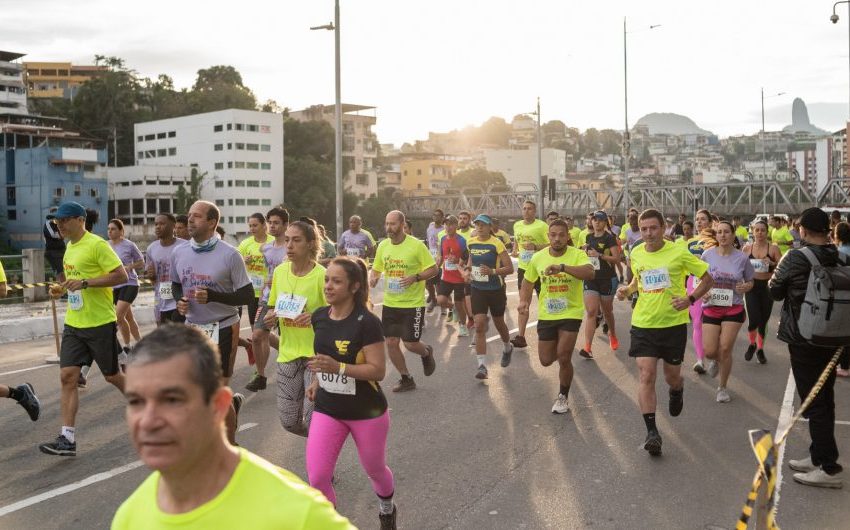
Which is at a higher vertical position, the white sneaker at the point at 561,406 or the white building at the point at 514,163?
the white building at the point at 514,163

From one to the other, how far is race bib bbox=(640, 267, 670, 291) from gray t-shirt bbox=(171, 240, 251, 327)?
3.37 meters

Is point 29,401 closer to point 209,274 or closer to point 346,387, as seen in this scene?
point 209,274

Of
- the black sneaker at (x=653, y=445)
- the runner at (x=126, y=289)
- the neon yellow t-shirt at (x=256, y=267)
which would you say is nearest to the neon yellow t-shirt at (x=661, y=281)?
the black sneaker at (x=653, y=445)

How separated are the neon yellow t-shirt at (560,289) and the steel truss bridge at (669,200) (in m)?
38.3

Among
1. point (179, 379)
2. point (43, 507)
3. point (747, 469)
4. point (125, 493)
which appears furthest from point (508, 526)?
point (179, 379)

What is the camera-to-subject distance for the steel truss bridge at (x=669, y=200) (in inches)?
2200

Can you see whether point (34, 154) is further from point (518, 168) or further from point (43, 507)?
point (518, 168)

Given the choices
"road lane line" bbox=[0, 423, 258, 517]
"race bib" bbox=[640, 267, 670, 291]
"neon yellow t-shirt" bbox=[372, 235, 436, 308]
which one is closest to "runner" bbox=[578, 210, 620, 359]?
"neon yellow t-shirt" bbox=[372, 235, 436, 308]

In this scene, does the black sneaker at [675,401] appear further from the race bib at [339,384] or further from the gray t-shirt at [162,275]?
the gray t-shirt at [162,275]

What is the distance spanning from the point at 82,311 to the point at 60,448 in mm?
1113

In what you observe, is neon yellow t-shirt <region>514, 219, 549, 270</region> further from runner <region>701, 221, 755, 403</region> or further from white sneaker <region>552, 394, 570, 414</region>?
white sneaker <region>552, 394, 570, 414</region>

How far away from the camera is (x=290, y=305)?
5.99 m

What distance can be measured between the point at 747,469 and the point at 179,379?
5590 mm

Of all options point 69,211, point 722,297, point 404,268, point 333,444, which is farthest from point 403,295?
point 333,444
